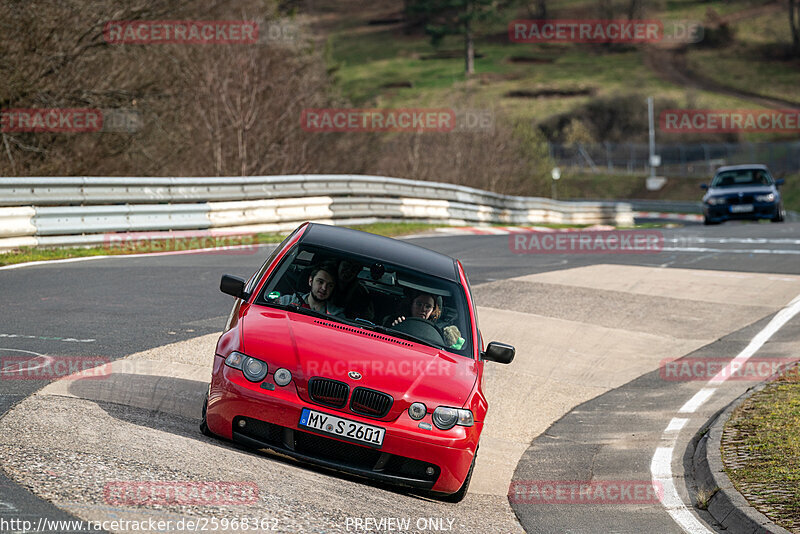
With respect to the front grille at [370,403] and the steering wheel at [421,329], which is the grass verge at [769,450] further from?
the front grille at [370,403]

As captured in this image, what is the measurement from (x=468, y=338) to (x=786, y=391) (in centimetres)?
415

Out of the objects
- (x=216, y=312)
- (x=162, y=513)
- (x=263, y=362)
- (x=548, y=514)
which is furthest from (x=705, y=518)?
(x=216, y=312)

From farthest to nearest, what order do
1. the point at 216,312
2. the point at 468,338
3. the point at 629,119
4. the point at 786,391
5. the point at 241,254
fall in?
the point at 629,119 < the point at 241,254 < the point at 216,312 < the point at 786,391 < the point at 468,338

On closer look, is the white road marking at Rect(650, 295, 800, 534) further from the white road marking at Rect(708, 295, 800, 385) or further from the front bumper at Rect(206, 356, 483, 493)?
the front bumper at Rect(206, 356, 483, 493)

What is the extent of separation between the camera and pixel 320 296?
7.56 m

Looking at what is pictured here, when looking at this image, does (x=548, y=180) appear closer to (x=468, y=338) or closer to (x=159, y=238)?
(x=159, y=238)

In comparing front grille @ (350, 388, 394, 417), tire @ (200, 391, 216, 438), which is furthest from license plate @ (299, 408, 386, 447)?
tire @ (200, 391, 216, 438)

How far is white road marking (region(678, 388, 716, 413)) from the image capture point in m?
10.0

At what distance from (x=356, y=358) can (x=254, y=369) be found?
0.68m

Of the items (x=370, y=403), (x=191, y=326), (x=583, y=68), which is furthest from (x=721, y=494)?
(x=583, y=68)

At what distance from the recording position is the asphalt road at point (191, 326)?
7.14 m

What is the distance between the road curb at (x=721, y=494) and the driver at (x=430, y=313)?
213cm

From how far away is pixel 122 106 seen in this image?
2389 cm

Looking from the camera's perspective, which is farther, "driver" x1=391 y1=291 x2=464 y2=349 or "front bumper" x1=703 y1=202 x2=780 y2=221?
"front bumper" x1=703 y1=202 x2=780 y2=221
